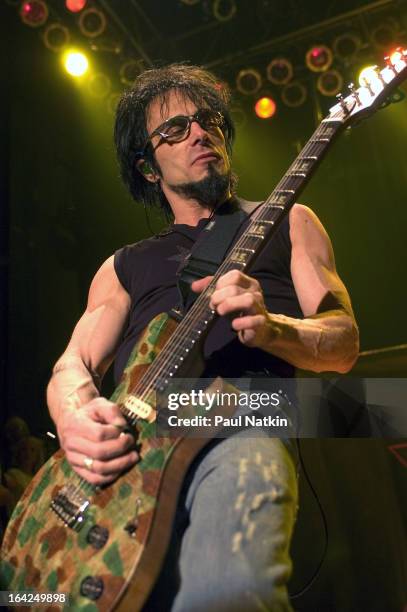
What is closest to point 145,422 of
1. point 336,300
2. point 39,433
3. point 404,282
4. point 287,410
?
point 287,410

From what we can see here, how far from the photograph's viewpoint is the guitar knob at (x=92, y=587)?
127cm

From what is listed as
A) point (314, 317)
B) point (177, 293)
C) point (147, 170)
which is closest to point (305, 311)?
point (314, 317)

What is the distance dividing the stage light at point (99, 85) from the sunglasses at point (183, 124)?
2.87 m

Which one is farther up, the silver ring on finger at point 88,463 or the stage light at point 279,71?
the stage light at point 279,71

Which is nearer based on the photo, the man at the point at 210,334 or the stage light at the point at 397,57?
the man at the point at 210,334

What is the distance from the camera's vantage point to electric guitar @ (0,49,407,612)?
128 cm

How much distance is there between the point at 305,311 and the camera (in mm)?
1838

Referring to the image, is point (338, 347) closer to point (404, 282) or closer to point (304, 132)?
point (404, 282)

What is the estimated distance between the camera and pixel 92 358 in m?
2.09

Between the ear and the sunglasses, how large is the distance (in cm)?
27

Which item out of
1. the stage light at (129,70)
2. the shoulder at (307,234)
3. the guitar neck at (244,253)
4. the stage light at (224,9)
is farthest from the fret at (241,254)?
the stage light at (224,9)

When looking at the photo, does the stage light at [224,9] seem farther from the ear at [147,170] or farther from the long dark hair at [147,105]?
the ear at [147,170]

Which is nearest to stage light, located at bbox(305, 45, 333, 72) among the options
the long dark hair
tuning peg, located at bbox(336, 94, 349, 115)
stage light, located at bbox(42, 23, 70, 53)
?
stage light, located at bbox(42, 23, 70, 53)

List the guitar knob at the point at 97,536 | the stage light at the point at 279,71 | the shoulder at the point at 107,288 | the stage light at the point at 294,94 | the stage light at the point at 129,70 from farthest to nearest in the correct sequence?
the stage light at the point at 294,94 < the stage light at the point at 279,71 < the stage light at the point at 129,70 < the shoulder at the point at 107,288 < the guitar knob at the point at 97,536
